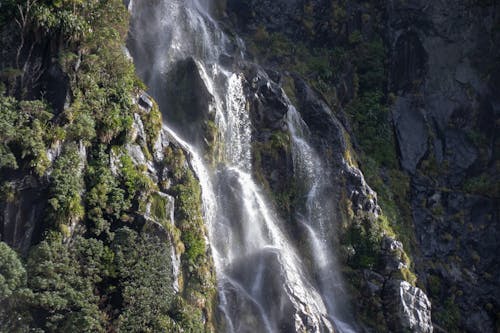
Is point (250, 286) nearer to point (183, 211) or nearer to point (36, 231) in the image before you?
point (183, 211)

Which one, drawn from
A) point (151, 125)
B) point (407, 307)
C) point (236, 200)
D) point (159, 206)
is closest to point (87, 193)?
point (159, 206)

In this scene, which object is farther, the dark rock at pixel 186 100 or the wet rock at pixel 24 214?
the dark rock at pixel 186 100

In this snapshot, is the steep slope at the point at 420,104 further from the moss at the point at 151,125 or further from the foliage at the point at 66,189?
the foliage at the point at 66,189

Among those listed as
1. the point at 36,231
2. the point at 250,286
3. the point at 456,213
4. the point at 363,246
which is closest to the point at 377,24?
the point at 456,213

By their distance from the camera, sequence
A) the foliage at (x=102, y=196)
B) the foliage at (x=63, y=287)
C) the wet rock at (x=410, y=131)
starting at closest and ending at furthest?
the foliage at (x=63, y=287) → the foliage at (x=102, y=196) → the wet rock at (x=410, y=131)

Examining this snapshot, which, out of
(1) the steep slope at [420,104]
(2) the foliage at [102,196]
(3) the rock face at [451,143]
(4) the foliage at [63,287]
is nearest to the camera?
(4) the foliage at [63,287]

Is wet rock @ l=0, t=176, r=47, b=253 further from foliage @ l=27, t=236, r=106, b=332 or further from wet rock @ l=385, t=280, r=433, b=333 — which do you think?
wet rock @ l=385, t=280, r=433, b=333

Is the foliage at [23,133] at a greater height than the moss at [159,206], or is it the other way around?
the foliage at [23,133]

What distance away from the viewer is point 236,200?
2550 cm

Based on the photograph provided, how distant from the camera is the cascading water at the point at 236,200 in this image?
2220cm

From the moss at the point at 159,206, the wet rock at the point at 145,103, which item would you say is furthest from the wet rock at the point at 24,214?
the wet rock at the point at 145,103

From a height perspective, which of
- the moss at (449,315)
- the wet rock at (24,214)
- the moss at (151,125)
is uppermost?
the moss at (151,125)

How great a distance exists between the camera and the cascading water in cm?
2220

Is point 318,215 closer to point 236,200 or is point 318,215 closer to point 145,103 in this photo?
point 236,200
